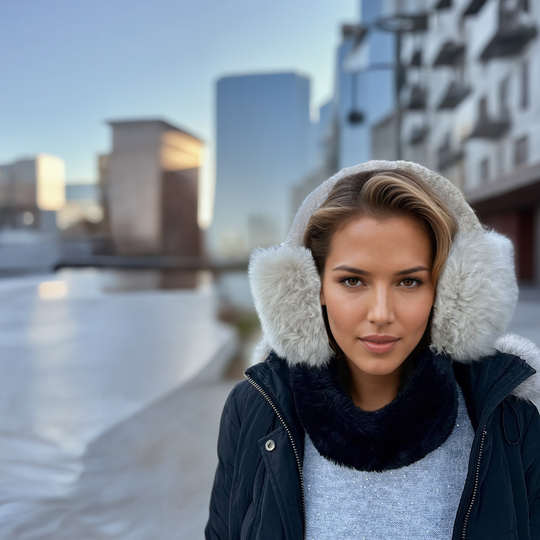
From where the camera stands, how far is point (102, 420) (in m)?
4.10

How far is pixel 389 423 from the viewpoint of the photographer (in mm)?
1009

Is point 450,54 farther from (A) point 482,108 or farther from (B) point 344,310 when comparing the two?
(B) point 344,310

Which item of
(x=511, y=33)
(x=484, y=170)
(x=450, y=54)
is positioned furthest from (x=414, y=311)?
(x=450, y=54)

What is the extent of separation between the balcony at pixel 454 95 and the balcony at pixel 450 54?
0.77 m

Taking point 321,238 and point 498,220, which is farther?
point 498,220

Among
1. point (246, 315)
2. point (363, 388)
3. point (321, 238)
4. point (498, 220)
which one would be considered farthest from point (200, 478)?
point (498, 220)

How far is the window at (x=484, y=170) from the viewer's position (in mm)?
14615

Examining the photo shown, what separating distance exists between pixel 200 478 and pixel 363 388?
2101 mm

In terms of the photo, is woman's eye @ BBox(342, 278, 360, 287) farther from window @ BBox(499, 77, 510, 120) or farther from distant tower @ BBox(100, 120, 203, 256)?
window @ BBox(499, 77, 510, 120)

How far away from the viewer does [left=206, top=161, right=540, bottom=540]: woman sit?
3.19 feet

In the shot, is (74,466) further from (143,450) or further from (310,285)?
(310,285)

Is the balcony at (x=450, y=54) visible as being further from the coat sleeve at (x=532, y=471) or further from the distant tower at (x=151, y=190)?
the coat sleeve at (x=532, y=471)

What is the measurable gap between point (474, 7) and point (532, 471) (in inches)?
643

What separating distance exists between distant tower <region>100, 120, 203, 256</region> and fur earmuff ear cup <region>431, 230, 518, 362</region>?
36.5ft
